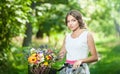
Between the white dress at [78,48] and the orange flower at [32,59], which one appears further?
the orange flower at [32,59]

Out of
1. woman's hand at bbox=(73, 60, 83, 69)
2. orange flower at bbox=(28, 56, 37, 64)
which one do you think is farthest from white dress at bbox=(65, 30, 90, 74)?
orange flower at bbox=(28, 56, 37, 64)

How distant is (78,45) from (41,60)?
60cm

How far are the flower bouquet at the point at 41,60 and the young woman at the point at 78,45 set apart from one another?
0.26 metres

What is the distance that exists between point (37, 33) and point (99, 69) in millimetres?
19092

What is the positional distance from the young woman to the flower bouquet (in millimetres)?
261

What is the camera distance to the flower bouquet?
5.72 metres

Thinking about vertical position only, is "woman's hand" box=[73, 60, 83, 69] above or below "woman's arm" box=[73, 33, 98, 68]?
below

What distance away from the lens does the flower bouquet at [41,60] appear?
18.8 feet

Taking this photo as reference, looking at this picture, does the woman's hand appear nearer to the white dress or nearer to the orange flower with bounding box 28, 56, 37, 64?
the white dress

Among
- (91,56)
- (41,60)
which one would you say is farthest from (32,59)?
(91,56)

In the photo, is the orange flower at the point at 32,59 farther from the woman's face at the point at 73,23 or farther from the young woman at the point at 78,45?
the woman's face at the point at 73,23

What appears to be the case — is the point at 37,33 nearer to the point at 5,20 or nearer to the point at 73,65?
the point at 5,20

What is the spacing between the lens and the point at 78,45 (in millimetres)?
5555

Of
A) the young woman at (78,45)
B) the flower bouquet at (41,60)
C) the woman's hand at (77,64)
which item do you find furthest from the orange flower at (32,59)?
the woman's hand at (77,64)
